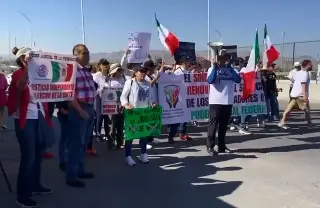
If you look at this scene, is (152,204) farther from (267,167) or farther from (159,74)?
(159,74)

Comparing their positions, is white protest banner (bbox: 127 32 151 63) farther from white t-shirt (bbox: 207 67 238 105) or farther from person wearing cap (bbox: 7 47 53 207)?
person wearing cap (bbox: 7 47 53 207)

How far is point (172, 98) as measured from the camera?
32.7 ft

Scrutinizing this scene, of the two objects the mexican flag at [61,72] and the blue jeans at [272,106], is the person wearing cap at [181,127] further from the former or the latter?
the mexican flag at [61,72]

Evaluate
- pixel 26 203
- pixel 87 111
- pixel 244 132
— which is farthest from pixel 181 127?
pixel 26 203

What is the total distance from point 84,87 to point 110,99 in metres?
3.17

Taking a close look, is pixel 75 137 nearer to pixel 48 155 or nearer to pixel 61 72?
pixel 61 72

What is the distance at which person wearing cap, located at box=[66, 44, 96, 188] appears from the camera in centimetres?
597

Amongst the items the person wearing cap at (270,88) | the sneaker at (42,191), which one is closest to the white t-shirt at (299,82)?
the person wearing cap at (270,88)

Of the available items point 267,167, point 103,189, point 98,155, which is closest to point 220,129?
point 267,167

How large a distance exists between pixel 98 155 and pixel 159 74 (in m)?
2.19

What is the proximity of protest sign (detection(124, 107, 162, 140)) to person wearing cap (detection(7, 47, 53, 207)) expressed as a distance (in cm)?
234

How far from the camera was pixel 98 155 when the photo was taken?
27.7 ft

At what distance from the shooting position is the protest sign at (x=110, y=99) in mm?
9180

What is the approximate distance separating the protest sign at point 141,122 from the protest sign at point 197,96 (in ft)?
7.59
